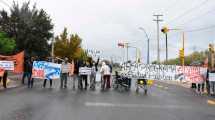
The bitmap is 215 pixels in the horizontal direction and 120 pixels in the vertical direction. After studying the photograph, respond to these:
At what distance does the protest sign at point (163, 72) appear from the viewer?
28641 millimetres

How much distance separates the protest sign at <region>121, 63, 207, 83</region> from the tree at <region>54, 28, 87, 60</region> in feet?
226

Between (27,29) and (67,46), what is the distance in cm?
3992

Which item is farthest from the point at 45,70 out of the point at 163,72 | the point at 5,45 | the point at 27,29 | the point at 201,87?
the point at 27,29

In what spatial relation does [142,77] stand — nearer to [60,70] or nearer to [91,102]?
[60,70]

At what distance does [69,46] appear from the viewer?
102125 millimetres

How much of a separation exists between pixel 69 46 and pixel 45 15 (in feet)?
119

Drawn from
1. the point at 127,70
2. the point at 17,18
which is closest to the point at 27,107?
the point at 127,70

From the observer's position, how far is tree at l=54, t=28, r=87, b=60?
10019 centimetres

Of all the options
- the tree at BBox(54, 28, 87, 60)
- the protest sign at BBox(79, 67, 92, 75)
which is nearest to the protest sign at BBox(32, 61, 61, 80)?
the protest sign at BBox(79, 67, 92, 75)

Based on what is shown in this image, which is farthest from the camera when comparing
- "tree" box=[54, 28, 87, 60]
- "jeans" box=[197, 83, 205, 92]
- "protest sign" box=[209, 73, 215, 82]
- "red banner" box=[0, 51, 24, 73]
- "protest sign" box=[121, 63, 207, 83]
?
"tree" box=[54, 28, 87, 60]

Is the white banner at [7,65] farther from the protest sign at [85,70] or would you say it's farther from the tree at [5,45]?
the tree at [5,45]

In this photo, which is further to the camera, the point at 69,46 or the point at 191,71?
the point at 69,46

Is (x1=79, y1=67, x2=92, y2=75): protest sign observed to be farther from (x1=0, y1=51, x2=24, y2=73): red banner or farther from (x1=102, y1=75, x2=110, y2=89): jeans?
(x1=0, y1=51, x2=24, y2=73): red banner

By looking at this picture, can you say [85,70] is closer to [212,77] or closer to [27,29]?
[212,77]
